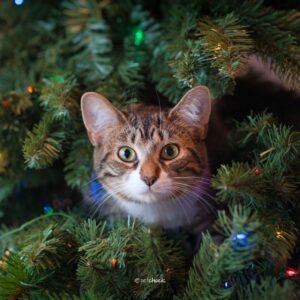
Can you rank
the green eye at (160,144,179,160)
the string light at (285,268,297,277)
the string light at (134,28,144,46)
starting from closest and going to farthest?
1. the string light at (285,268,297,277)
2. the green eye at (160,144,179,160)
3. the string light at (134,28,144,46)

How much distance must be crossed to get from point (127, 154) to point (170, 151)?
9 centimetres

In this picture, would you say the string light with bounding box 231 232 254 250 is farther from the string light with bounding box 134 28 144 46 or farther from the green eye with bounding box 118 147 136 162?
the string light with bounding box 134 28 144 46

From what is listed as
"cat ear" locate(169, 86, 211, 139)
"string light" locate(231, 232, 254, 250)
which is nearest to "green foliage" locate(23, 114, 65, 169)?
"cat ear" locate(169, 86, 211, 139)

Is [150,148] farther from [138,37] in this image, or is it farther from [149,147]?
[138,37]

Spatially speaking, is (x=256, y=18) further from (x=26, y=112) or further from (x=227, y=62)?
(x=26, y=112)

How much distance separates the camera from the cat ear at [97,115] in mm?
882

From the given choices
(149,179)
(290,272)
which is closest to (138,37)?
(149,179)

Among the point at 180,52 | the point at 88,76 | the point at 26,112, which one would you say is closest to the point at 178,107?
the point at 180,52

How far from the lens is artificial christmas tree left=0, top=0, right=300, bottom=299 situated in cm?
65

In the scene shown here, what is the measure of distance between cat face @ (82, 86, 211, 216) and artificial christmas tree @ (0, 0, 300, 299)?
0.12 feet

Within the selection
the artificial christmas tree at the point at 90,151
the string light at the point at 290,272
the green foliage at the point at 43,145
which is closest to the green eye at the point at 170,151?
the artificial christmas tree at the point at 90,151

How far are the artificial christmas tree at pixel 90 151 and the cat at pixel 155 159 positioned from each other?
0.13ft

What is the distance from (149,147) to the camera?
0.91 metres

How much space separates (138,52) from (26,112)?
293 mm
